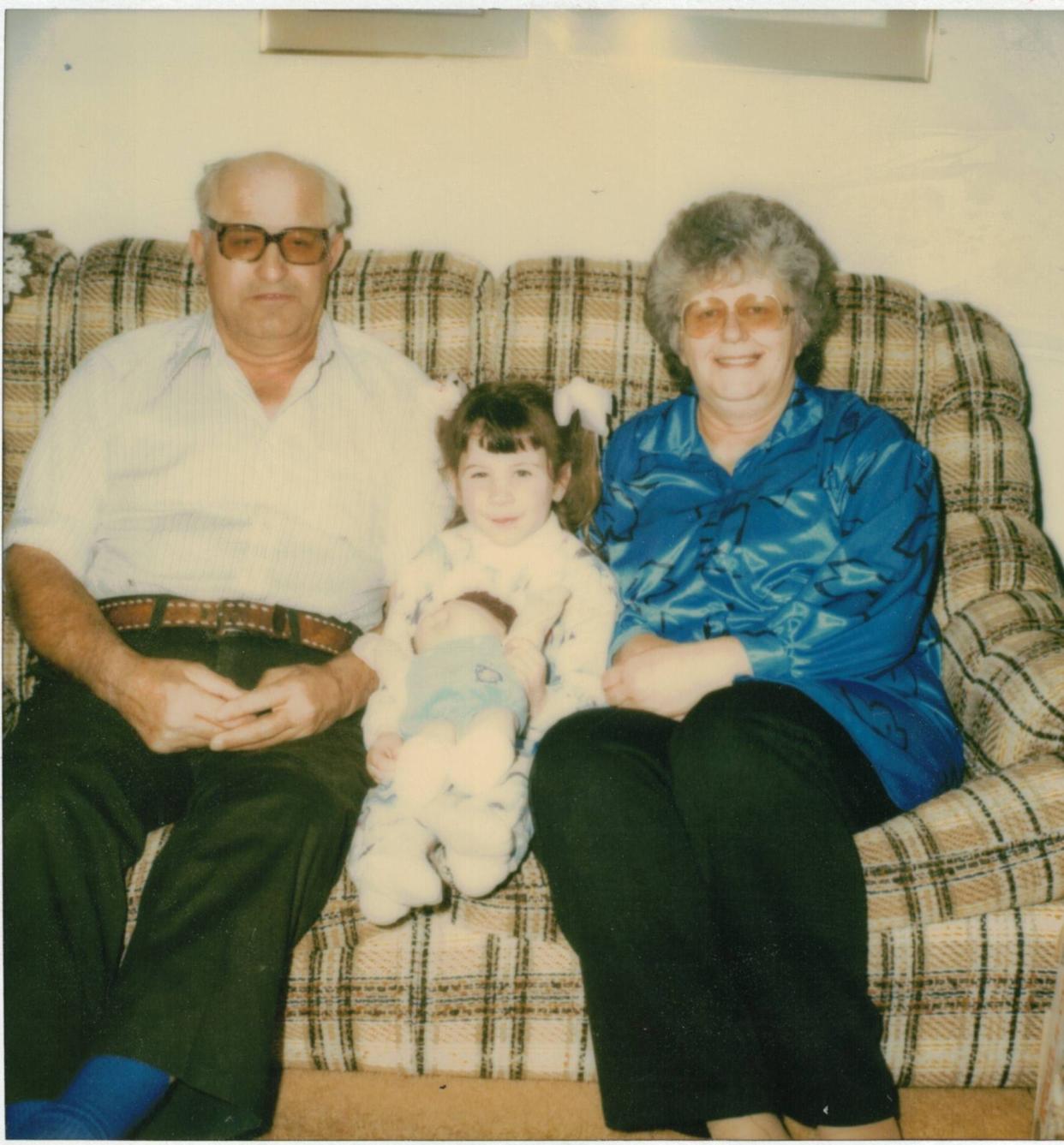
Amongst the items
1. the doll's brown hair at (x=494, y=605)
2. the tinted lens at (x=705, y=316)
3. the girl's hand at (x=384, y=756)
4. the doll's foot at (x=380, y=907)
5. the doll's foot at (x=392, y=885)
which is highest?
the tinted lens at (x=705, y=316)

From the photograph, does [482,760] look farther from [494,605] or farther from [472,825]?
[494,605]

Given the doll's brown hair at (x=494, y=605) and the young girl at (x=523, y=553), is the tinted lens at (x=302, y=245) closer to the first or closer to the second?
the young girl at (x=523, y=553)

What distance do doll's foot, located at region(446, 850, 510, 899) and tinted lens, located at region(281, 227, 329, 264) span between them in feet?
3.34

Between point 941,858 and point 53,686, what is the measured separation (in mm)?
1277

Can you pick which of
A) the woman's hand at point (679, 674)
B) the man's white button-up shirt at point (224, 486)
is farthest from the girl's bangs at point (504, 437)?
the woman's hand at point (679, 674)

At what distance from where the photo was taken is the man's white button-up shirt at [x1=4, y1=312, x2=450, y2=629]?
151cm

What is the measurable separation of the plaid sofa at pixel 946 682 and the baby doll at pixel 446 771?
0.30 feet

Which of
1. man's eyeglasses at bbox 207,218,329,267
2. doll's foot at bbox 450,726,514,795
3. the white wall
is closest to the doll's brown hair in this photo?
doll's foot at bbox 450,726,514,795

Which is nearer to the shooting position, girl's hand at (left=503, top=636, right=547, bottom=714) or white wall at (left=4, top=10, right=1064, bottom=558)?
girl's hand at (left=503, top=636, right=547, bottom=714)

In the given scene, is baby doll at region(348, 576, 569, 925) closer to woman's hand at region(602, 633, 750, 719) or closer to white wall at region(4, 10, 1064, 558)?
woman's hand at region(602, 633, 750, 719)

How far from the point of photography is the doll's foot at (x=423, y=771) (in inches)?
45.5

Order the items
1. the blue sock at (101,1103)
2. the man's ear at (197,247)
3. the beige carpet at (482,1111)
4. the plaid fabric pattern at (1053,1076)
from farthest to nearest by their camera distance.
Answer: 1. the man's ear at (197,247)
2. the beige carpet at (482,1111)
3. the plaid fabric pattern at (1053,1076)
4. the blue sock at (101,1103)

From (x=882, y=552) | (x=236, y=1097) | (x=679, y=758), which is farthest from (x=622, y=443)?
(x=236, y=1097)

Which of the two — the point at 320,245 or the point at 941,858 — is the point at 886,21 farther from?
the point at 941,858
